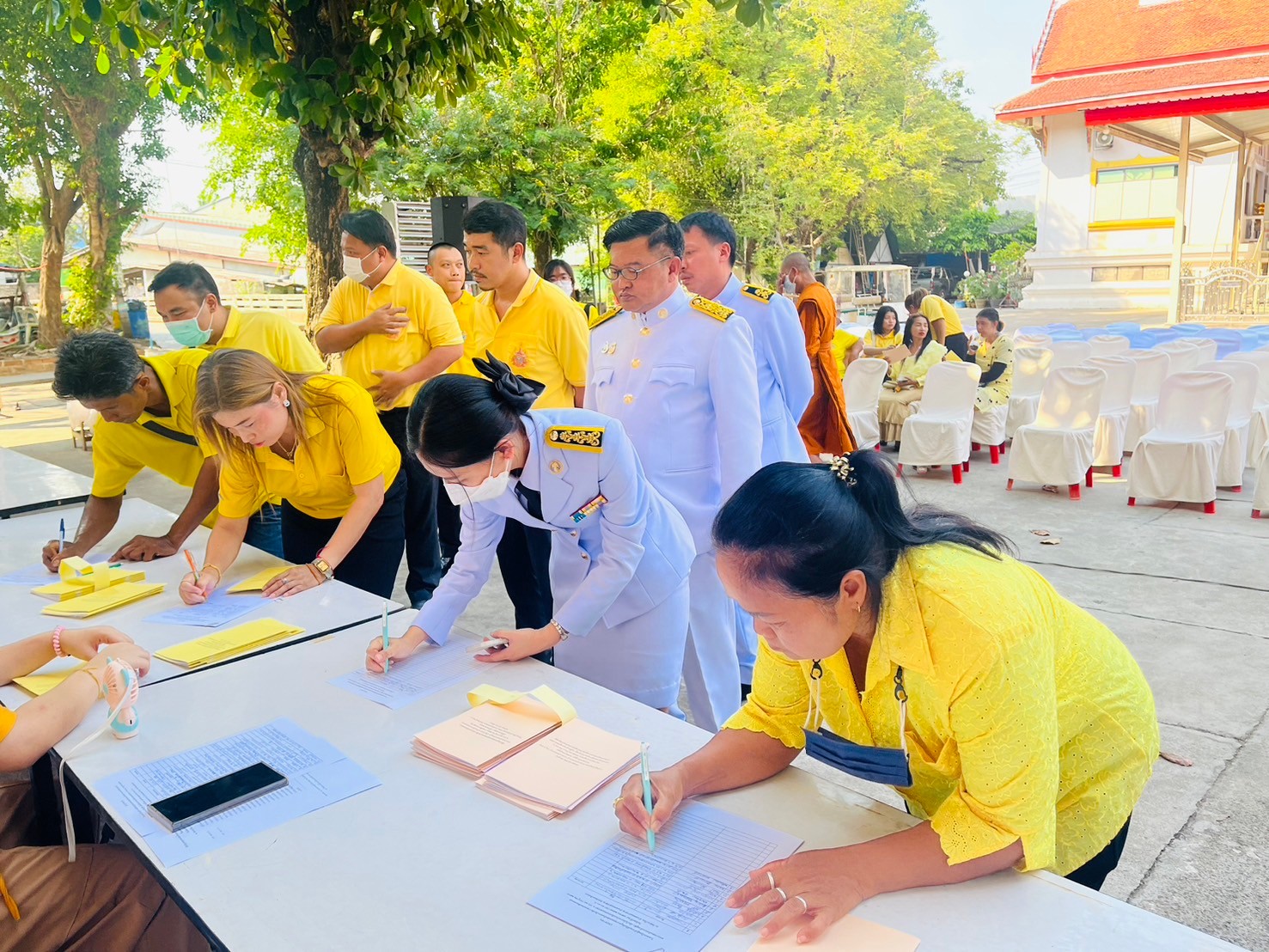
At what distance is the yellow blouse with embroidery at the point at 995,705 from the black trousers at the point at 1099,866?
77 millimetres

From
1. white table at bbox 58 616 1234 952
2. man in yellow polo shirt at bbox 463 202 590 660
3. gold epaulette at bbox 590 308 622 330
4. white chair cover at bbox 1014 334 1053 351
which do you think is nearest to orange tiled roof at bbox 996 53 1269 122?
white chair cover at bbox 1014 334 1053 351

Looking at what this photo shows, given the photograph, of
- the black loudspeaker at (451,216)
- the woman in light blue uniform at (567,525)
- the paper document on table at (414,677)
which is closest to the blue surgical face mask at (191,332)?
the woman in light blue uniform at (567,525)

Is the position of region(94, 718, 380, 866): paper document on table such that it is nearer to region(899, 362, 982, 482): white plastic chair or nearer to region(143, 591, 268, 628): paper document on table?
region(143, 591, 268, 628): paper document on table

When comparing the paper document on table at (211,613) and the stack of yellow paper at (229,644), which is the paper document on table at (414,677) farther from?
the paper document on table at (211,613)

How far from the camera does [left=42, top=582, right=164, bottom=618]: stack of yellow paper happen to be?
230cm

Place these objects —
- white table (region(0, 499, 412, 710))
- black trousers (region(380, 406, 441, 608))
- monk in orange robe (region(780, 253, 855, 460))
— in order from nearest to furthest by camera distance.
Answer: white table (region(0, 499, 412, 710))
black trousers (region(380, 406, 441, 608))
monk in orange robe (region(780, 253, 855, 460))

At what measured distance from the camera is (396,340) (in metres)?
3.80

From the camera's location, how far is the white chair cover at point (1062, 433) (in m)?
5.90

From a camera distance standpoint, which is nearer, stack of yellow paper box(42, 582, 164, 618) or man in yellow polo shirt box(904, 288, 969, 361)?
stack of yellow paper box(42, 582, 164, 618)

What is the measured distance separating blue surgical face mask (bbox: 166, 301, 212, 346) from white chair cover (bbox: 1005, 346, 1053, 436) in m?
6.05

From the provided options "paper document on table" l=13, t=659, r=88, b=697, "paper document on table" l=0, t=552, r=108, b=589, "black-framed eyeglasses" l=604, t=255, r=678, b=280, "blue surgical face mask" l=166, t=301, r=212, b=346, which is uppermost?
"black-framed eyeglasses" l=604, t=255, r=678, b=280

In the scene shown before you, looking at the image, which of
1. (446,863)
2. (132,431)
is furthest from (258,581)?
(446,863)

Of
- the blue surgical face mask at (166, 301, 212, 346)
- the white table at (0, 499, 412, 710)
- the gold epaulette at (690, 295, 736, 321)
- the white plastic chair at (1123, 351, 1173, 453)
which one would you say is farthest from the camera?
the white plastic chair at (1123, 351, 1173, 453)

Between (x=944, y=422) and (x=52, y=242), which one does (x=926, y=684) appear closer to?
(x=944, y=422)
